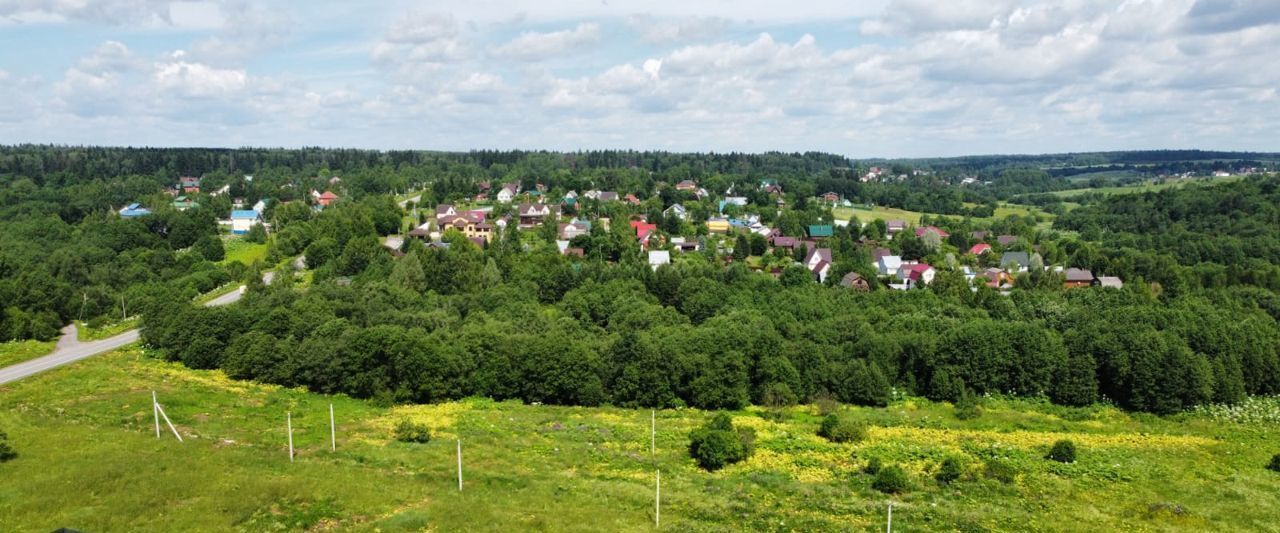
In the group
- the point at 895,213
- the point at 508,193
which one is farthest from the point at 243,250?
the point at 895,213

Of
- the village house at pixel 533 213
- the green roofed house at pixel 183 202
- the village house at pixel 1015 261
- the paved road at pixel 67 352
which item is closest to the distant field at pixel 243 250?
the green roofed house at pixel 183 202

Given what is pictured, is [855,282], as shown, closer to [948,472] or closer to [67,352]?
[948,472]

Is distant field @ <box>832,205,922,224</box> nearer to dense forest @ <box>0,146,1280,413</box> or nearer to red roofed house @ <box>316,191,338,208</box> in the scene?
dense forest @ <box>0,146,1280,413</box>

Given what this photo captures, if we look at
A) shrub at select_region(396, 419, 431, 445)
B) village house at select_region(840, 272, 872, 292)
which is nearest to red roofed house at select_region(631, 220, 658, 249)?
village house at select_region(840, 272, 872, 292)

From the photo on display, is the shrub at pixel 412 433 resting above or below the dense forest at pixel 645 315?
below

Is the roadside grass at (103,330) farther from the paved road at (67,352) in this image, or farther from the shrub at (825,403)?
the shrub at (825,403)
